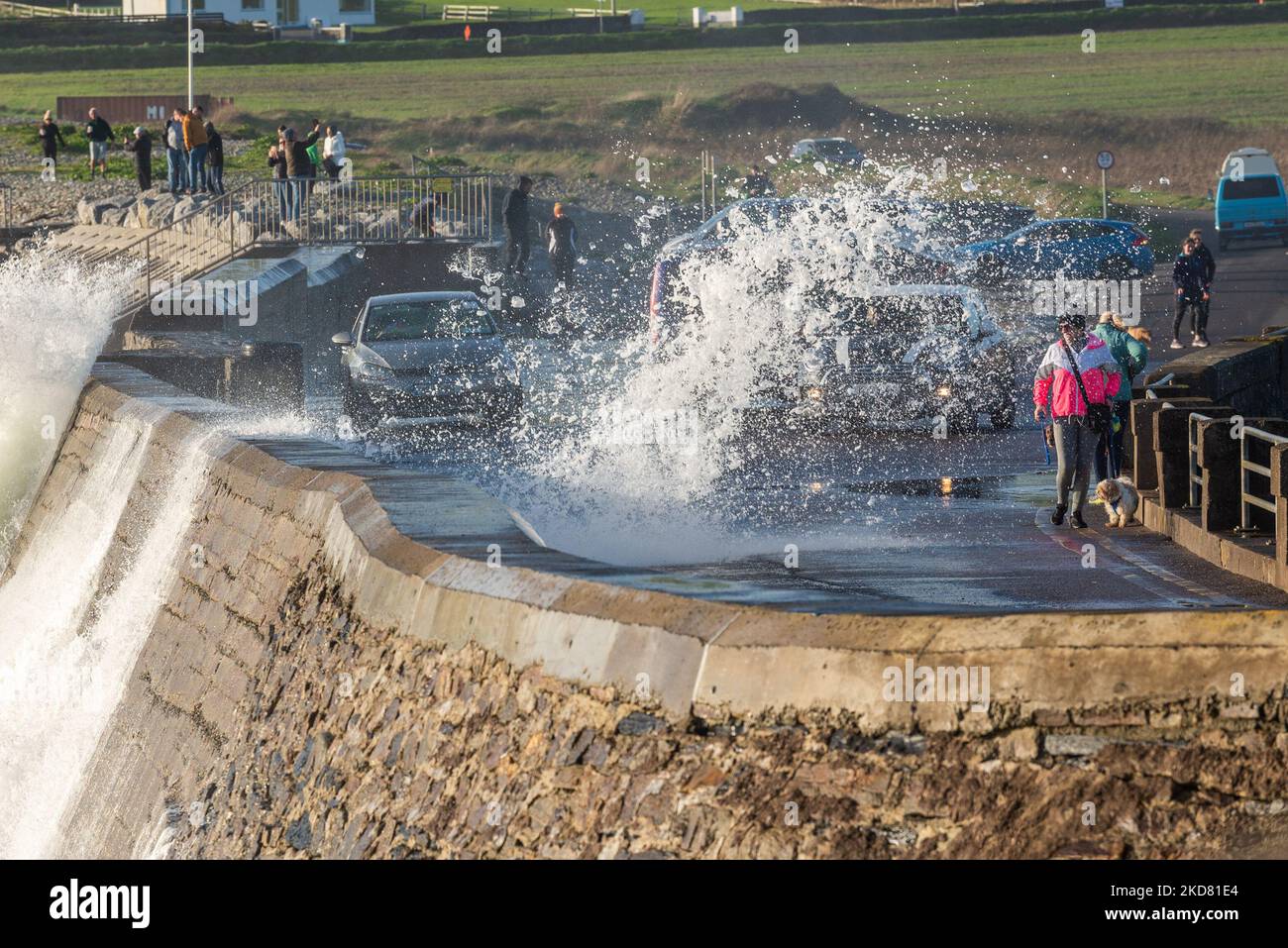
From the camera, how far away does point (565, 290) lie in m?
35.6

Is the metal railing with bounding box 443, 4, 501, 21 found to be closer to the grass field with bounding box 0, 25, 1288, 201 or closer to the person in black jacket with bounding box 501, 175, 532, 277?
the grass field with bounding box 0, 25, 1288, 201

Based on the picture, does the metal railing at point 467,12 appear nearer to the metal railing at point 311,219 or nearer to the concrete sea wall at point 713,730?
the metal railing at point 311,219

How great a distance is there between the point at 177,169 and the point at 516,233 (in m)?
10.1

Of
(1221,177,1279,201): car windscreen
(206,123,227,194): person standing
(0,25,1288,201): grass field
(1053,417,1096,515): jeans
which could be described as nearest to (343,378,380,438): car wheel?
(1053,417,1096,515): jeans

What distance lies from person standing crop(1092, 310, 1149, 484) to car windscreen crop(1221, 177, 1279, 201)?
86.8ft

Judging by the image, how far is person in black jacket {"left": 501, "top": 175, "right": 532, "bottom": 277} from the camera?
34625 mm

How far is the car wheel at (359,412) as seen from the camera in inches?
879

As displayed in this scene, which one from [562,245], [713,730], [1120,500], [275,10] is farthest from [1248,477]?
[275,10]

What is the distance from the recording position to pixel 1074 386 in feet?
46.1

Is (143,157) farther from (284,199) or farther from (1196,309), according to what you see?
(1196,309)

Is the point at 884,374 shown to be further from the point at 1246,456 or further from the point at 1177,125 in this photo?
the point at 1177,125

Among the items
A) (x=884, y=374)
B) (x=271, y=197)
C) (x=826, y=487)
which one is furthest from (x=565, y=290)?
(x=826, y=487)

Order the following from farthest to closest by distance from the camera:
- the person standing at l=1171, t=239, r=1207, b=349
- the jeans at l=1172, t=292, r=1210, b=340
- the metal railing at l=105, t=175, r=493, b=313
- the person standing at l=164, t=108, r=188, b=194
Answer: the person standing at l=164, t=108, r=188, b=194 < the metal railing at l=105, t=175, r=493, b=313 < the jeans at l=1172, t=292, r=1210, b=340 < the person standing at l=1171, t=239, r=1207, b=349

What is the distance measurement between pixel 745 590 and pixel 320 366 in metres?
21.6
